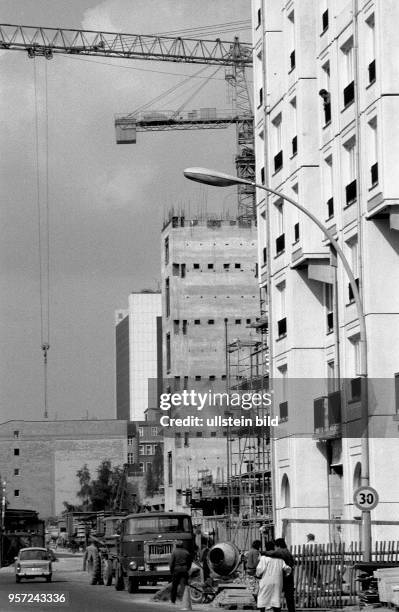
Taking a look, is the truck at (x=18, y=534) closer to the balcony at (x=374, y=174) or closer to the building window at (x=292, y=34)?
the building window at (x=292, y=34)

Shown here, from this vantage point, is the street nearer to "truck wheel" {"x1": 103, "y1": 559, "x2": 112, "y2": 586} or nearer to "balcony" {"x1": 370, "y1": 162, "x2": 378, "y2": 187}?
"truck wheel" {"x1": 103, "y1": 559, "x2": 112, "y2": 586}

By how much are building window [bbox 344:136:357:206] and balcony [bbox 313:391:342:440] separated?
6.37m

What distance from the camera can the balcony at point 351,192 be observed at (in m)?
43.1

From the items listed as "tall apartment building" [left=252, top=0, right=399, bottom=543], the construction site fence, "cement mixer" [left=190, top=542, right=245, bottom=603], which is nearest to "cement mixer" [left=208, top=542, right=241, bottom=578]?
"cement mixer" [left=190, top=542, right=245, bottom=603]

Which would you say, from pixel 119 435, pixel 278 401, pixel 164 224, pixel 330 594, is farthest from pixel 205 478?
pixel 119 435

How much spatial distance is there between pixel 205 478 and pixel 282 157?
45568 millimetres

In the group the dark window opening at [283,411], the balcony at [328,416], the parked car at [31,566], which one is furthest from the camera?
the dark window opening at [283,411]

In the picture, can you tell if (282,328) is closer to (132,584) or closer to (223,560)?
(132,584)

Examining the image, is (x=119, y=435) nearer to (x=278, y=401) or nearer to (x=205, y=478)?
(x=205, y=478)

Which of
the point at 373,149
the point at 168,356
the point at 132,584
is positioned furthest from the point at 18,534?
the point at 168,356

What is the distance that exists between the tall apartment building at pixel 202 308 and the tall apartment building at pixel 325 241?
5178 centimetres

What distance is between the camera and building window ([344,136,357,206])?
142 ft

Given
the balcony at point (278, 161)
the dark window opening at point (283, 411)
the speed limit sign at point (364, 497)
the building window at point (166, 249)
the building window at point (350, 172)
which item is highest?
the building window at point (166, 249)

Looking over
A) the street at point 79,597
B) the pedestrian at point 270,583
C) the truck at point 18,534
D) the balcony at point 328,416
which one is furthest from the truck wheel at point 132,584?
the truck at point 18,534
